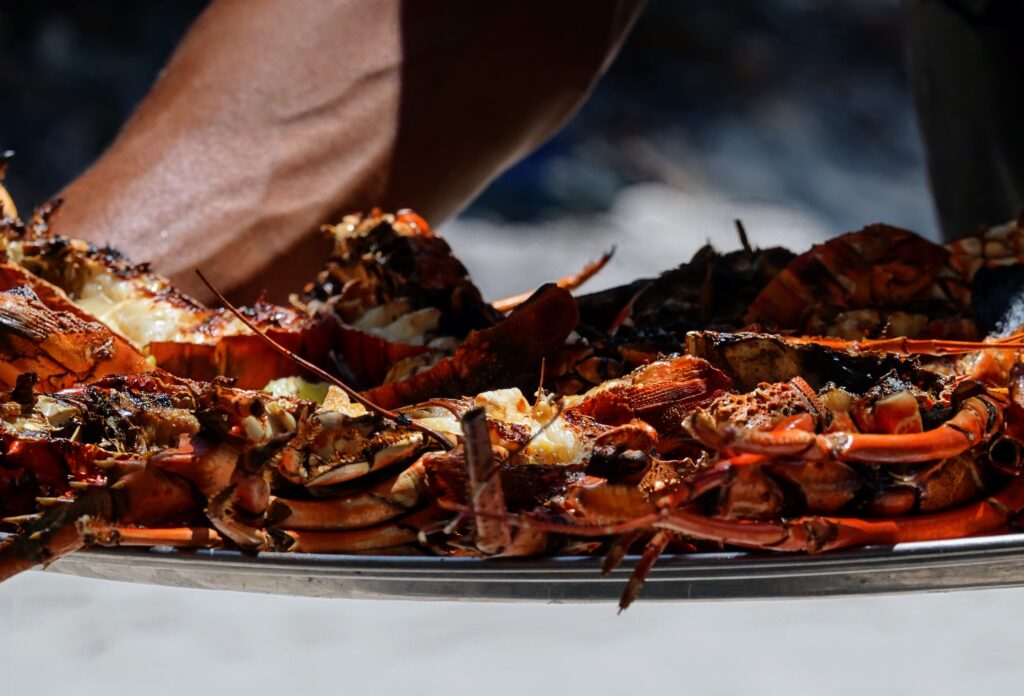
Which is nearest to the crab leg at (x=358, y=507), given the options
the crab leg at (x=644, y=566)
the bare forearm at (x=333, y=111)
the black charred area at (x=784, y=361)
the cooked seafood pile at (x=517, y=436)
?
the cooked seafood pile at (x=517, y=436)

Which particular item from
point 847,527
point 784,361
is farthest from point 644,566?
point 784,361

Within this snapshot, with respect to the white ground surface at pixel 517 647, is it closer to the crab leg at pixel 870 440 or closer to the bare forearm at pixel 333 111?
the crab leg at pixel 870 440

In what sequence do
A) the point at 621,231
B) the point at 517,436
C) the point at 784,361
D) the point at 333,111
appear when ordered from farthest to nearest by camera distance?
1. the point at 621,231
2. the point at 333,111
3. the point at 784,361
4. the point at 517,436

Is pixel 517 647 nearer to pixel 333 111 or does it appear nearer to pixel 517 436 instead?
pixel 517 436

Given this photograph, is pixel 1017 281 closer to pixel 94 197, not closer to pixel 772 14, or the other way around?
pixel 94 197

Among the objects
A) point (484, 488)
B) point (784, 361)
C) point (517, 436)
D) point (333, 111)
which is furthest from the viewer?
point (333, 111)

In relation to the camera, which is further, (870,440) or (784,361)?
(784,361)
